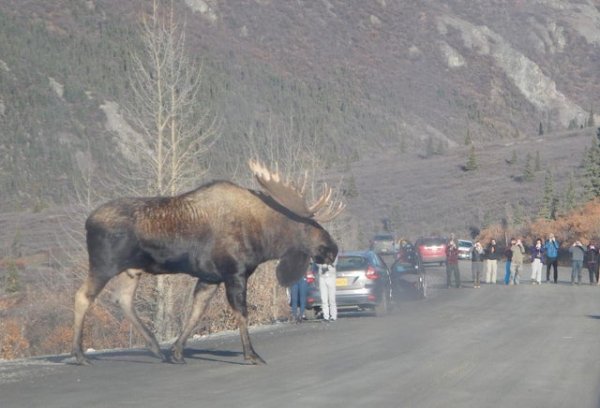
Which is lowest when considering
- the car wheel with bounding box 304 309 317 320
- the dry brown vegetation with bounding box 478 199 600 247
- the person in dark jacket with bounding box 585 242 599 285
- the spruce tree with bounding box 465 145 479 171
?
the car wheel with bounding box 304 309 317 320

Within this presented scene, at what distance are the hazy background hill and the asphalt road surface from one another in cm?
2755

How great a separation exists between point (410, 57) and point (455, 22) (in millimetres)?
21129

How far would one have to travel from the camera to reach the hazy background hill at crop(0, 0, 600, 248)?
87062 mm

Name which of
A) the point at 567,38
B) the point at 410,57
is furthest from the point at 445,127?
the point at 567,38

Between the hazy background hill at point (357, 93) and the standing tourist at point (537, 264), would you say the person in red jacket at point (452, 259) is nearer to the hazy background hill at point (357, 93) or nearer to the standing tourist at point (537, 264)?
the standing tourist at point (537, 264)

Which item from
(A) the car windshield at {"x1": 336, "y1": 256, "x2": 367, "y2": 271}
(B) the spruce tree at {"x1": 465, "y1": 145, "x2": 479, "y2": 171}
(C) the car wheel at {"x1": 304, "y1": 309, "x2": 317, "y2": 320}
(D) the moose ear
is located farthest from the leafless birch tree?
(B) the spruce tree at {"x1": 465, "y1": 145, "x2": 479, "y2": 171}

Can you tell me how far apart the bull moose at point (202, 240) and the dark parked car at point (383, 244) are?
48743 mm

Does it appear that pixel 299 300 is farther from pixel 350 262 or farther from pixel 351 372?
pixel 351 372

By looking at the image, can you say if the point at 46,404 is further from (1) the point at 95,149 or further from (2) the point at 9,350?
(1) the point at 95,149

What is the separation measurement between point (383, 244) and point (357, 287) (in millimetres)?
38025

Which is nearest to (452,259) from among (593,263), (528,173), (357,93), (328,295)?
(593,263)

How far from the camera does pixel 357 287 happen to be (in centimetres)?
2580

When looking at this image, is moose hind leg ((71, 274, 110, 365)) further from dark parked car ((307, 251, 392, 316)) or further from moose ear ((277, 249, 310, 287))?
dark parked car ((307, 251, 392, 316))

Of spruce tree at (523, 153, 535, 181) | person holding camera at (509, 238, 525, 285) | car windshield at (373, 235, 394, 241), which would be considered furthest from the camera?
spruce tree at (523, 153, 535, 181)
